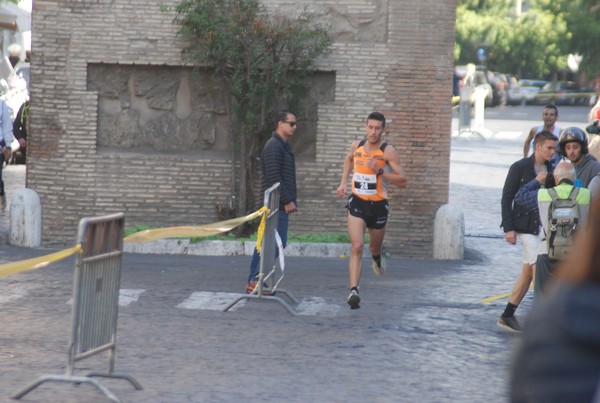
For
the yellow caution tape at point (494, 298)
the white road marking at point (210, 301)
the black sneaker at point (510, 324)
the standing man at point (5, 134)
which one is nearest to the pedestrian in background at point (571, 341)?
the black sneaker at point (510, 324)

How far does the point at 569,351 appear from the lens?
7.30ft

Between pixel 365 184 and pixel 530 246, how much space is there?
5.86ft

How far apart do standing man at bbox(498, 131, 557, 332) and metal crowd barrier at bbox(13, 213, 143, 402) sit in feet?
12.7

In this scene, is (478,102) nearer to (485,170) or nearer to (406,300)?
(485,170)

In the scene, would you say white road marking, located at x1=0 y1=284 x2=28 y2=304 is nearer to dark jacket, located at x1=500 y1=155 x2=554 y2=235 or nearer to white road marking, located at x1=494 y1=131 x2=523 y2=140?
dark jacket, located at x1=500 y1=155 x2=554 y2=235

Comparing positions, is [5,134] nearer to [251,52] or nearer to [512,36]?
[251,52]

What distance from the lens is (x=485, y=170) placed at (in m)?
27.2

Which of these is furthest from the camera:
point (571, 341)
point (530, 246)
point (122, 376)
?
point (530, 246)

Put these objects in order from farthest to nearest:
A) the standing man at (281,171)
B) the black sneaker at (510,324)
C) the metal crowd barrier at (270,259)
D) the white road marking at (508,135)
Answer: the white road marking at (508,135), the standing man at (281,171), the metal crowd barrier at (270,259), the black sneaker at (510,324)

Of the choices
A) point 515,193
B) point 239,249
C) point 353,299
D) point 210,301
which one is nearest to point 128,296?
point 210,301

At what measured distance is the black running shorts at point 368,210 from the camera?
10883 mm

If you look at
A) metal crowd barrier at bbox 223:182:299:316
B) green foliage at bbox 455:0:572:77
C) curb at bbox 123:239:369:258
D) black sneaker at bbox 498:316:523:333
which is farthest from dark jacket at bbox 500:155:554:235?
green foliage at bbox 455:0:572:77

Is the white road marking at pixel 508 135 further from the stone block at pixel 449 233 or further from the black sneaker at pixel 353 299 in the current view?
the black sneaker at pixel 353 299

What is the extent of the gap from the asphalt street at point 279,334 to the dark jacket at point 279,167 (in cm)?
110
